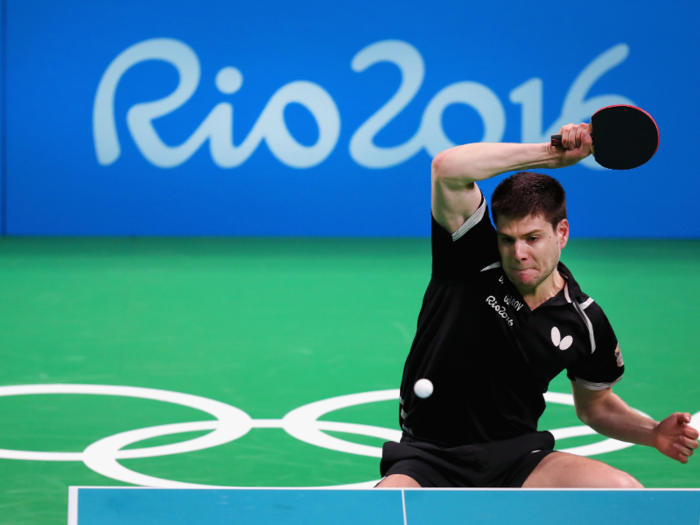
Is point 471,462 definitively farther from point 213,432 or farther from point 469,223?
point 213,432

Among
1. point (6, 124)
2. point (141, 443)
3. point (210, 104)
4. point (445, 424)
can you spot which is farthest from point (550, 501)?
point (6, 124)

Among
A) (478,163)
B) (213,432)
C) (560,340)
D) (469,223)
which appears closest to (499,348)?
(560,340)

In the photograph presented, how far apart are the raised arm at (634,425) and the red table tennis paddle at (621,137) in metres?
0.77

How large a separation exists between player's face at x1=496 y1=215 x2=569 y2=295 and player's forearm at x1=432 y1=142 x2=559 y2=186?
233 millimetres

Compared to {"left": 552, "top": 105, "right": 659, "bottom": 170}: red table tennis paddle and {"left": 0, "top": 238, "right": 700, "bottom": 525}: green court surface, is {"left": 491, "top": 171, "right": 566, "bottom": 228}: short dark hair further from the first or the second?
{"left": 0, "top": 238, "right": 700, "bottom": 525}: green court surface

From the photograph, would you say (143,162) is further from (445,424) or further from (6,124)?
(445,424)

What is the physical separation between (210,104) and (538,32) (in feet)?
13.0

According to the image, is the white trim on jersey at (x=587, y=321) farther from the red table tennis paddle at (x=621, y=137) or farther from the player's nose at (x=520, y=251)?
the red table tennis paddle at (x=621, y=137)

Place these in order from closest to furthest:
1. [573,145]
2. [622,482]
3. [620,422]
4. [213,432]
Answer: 1. [573,145]
2. [622,482]
3. [620,422]
4. [213,432]

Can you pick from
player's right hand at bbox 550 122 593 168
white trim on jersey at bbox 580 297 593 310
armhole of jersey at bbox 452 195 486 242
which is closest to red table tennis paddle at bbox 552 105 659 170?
player's right hand at bbox 550 122 593 168

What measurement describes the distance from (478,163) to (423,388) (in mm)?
713

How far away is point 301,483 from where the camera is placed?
4.14 meters

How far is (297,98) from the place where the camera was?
11.6m

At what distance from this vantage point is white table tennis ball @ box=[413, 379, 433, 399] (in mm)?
2955
